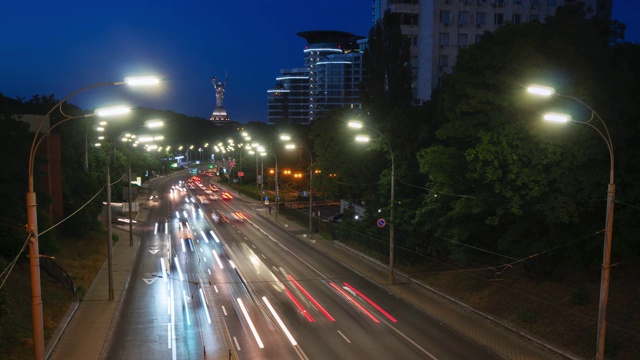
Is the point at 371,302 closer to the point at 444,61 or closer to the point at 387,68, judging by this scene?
the point at 387,68

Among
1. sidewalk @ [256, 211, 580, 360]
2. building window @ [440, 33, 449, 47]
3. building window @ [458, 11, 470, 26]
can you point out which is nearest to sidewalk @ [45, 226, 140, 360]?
sidewalk @ [256, 211, 580, 360]

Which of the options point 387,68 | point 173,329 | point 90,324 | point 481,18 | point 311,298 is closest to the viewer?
point 173,329

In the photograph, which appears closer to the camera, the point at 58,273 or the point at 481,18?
the point at 58,273

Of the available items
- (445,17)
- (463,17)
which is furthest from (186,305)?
(463,17)

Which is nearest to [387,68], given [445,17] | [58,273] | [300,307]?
[445,17]

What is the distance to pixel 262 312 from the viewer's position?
80.3 ft

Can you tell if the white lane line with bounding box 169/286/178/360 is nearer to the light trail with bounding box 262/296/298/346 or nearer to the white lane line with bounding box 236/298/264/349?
the white lane line with bounding box 236/298/264/349

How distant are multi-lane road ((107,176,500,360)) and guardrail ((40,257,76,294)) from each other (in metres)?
3.00

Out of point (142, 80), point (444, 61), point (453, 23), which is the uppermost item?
point (453, 23)

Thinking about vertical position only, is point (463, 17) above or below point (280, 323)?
above

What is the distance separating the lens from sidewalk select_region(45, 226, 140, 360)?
747 inches

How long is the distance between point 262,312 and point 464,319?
9371mm

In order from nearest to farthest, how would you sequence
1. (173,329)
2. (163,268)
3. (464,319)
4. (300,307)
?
(173,329)
(464,319)
(300,307)
(163,268)

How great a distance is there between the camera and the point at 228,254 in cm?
3928
